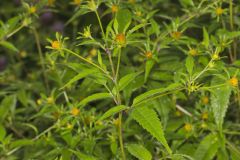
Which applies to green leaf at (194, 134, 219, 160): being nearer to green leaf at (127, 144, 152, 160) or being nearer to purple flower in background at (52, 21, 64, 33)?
green leaf at (127, 144, 152, 160)

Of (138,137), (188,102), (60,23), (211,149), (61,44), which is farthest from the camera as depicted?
(60,23)

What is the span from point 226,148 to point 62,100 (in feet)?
2.42

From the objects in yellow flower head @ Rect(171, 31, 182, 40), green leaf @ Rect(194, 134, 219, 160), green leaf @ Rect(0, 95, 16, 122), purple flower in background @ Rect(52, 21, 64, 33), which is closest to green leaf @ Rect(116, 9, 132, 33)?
yellow flower head @ Rect(171, 31, 182, 40)

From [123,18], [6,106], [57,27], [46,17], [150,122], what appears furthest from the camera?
[46,17]

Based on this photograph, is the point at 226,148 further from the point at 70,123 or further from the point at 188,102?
the point at 70,123

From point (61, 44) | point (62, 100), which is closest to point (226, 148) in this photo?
point (61, 44)

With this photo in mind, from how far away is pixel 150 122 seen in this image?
103cm

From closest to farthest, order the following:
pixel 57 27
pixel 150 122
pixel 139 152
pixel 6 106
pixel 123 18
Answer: pixel 150 122, pixel 139 152, pixel 123 18, pixel 6 106, pixel 57 27

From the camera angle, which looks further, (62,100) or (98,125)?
(62,100)

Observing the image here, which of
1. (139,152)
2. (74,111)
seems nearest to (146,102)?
(139,152)

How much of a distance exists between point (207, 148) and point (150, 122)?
385mm

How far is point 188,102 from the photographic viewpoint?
64.6 inches

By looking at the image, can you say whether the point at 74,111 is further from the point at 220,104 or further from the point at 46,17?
the point at 46,17

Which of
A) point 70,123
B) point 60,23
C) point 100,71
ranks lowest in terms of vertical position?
point 60,23
